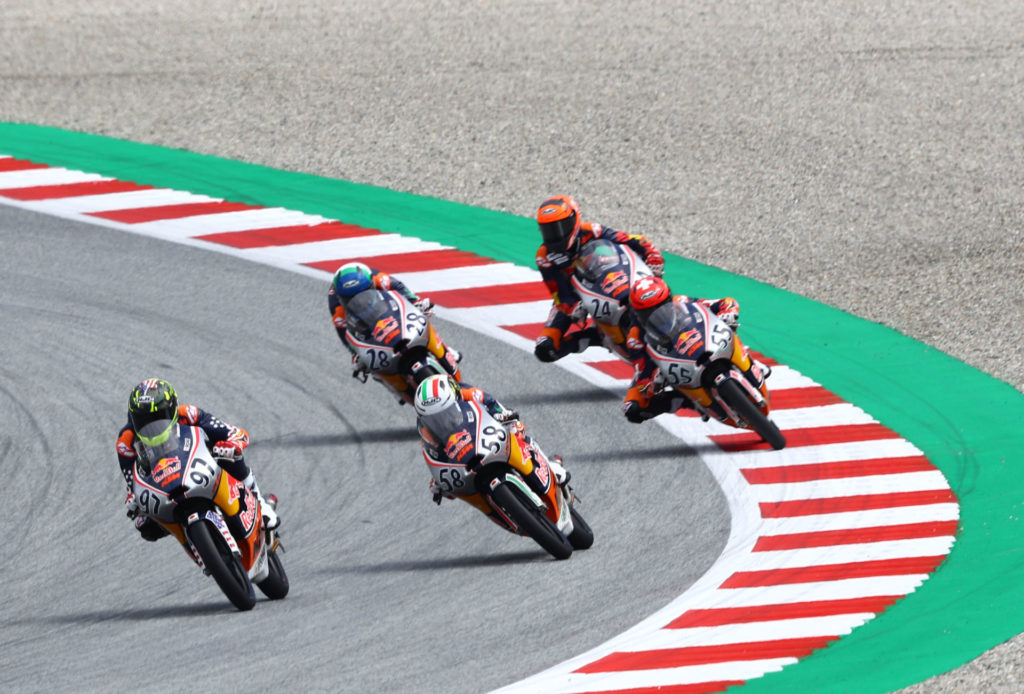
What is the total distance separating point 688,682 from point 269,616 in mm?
3263

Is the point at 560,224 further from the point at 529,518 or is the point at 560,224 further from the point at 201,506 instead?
the point at 201,506

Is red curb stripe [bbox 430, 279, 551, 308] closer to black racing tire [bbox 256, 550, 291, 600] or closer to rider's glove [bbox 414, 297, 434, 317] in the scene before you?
rider's glove [bbox 414, 297, 434, 317]

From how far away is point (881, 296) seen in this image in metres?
17.5

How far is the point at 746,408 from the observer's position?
1379 cm

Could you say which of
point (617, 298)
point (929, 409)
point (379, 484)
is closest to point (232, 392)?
point (379, 484)

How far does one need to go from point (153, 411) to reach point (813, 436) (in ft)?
21.2

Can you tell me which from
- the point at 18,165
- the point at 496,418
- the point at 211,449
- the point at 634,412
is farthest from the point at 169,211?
the point at 496,418

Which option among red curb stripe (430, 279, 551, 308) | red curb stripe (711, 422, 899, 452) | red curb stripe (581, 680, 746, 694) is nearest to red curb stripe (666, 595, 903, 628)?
red curb stripe (581, 680, 746, 694)

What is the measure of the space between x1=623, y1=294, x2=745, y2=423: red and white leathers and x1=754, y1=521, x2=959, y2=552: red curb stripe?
2.08 meters

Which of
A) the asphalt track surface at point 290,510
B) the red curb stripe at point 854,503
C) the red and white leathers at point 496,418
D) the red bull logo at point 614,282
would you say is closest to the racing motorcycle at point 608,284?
the red bull logo at point 614,282

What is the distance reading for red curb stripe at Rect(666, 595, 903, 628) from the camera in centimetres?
1084

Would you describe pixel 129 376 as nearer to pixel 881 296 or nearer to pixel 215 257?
pixel 215 257

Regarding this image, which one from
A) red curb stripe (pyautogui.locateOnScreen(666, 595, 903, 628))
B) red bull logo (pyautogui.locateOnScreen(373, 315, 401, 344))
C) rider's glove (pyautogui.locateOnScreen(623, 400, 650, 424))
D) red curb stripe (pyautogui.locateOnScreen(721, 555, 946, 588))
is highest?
red bull logo (pyautogui.locateOnScreen(373, 315, 401, 344))

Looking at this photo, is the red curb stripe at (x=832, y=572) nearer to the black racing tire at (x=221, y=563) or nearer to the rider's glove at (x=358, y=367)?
the black racing tire at (x=221, y=563)
